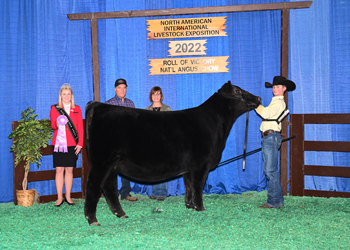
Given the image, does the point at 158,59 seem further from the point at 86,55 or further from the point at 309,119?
the point at 309,119

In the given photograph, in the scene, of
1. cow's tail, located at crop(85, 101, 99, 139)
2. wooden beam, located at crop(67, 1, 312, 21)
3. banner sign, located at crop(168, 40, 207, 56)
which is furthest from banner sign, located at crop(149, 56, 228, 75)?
cow's tail, located at crop(85, 101, 99, 139)

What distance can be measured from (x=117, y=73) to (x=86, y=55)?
697 mm

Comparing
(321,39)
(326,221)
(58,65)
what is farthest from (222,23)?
(326,221)

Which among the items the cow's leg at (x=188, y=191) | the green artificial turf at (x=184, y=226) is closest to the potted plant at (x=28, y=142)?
the green artificial turf at (x=184, y=226)

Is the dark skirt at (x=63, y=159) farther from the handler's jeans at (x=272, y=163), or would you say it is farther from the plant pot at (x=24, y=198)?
the handler's jeans at (x=272, y=163)

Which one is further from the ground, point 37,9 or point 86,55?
point 37,9

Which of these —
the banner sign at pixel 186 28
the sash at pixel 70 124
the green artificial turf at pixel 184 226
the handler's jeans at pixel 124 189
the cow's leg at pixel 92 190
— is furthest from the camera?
the banner sign at pixel 186 28

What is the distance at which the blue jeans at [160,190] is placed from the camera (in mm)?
5320

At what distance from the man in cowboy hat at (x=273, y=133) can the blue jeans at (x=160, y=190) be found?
171 centimetres

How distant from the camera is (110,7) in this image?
5.62m

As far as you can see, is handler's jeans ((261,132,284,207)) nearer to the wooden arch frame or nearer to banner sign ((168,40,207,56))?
the wooden arch frame

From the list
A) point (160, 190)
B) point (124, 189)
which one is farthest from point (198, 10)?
point (124, 189)

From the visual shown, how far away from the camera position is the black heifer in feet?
11.7

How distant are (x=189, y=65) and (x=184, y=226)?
3.06 meters
